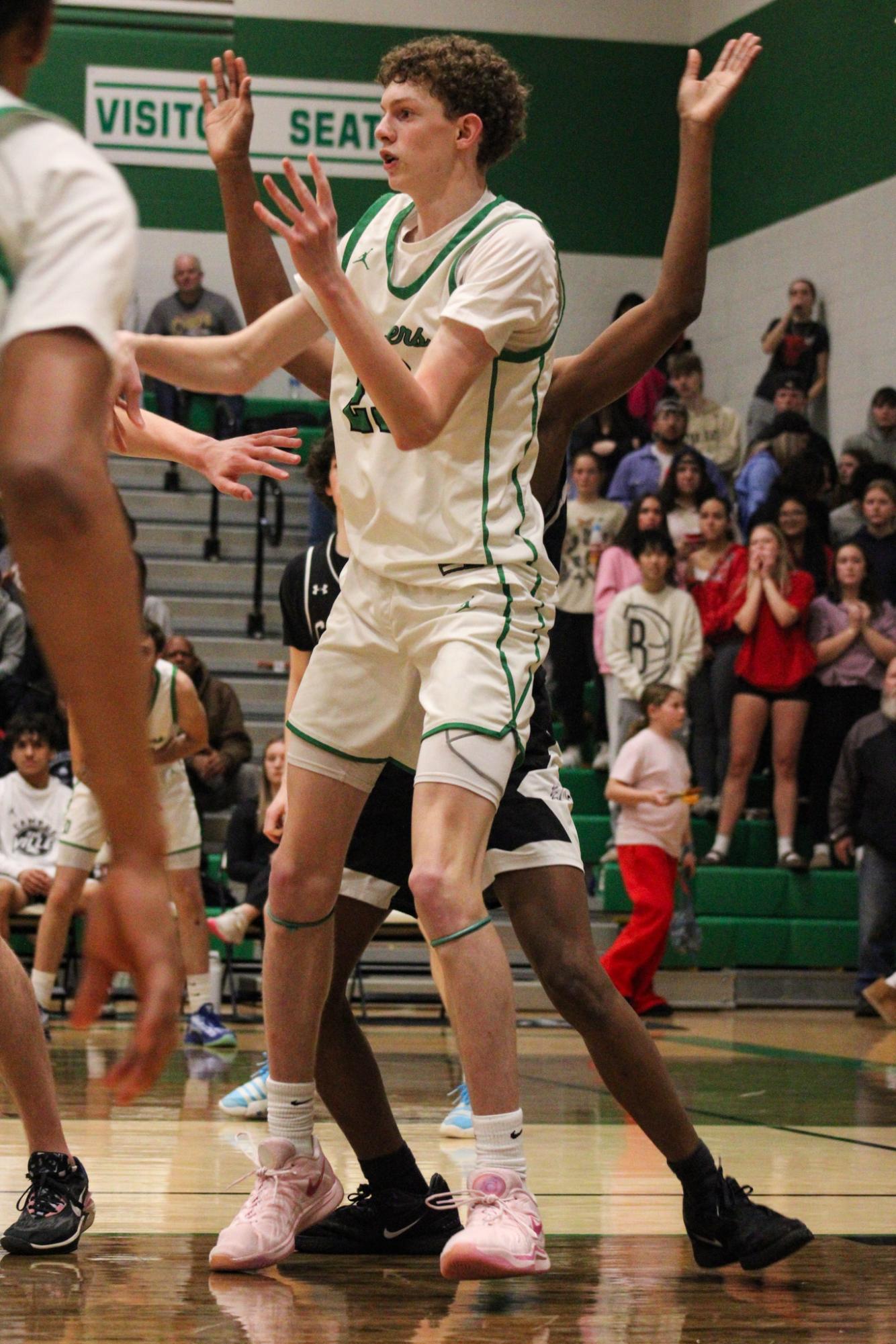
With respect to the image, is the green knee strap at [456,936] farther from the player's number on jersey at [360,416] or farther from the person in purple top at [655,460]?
the person in purple top at [655,460]

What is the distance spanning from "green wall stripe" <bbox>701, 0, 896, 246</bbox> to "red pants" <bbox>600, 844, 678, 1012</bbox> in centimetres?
742

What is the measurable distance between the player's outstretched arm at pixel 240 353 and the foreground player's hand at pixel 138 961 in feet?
6.03

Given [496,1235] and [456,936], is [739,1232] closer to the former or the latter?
[496,1235]

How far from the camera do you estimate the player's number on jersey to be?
2877mm

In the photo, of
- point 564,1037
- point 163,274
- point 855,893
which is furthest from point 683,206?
point 163,274

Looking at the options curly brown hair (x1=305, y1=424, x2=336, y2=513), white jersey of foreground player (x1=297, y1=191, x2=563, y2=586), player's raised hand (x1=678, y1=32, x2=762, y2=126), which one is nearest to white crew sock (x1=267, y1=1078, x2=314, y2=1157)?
white jersey of foreground player (x1=297, y1=191, x2=563, y2=586)

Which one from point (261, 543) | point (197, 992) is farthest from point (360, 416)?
point (261, 543)

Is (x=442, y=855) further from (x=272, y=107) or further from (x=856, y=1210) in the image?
(x=272, y=107)

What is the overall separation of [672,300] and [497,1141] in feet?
4.92

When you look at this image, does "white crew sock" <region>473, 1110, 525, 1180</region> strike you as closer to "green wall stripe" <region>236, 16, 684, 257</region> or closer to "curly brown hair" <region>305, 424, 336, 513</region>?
"curly brown hair" <region>305, 424, 336, 513</region>

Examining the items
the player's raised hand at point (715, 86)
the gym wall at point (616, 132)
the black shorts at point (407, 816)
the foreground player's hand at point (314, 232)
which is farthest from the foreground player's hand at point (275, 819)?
the gym wall at point (616, 132)

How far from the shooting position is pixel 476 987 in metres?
2.72

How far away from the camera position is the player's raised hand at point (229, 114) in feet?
10.6

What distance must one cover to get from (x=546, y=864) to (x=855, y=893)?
27.2 ft
